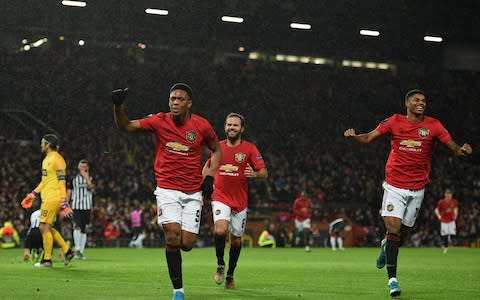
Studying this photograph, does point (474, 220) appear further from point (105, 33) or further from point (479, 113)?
point (105, 33)

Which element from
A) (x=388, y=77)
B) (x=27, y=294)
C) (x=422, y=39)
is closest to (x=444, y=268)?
(x=27, y=294)

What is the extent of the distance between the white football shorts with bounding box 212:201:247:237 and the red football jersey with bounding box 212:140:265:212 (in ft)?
0.21

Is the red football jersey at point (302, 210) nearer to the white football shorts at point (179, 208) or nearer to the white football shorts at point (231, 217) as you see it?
the white football shorts at point (231, 217)

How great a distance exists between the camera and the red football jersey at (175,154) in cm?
963

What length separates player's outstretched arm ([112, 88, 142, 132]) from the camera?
8781mm

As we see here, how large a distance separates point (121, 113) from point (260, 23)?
28.6 m

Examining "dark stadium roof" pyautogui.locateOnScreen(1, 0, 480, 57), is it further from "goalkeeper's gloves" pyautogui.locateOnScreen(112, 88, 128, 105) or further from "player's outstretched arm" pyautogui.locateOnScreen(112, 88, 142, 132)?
"goalkeeper's gloves" pyautogui.locateOnScreen(112, 88, 128, 105)

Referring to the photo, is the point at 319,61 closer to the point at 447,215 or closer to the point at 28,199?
the point at 447,215

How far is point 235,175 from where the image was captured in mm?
12836

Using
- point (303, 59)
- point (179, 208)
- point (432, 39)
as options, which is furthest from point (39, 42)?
point (179, 208)

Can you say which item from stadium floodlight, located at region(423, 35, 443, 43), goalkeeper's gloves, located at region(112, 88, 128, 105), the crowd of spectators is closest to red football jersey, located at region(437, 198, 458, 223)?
the crowd of spectators

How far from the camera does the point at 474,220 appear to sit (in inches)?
1617

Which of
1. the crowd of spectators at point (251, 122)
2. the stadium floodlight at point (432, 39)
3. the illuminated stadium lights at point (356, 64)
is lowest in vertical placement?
the crowd of spectators at point (251, 122)

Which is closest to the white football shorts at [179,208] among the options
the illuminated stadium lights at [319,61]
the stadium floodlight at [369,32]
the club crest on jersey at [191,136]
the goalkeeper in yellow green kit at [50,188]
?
the club crest on jersey at [191,136]
